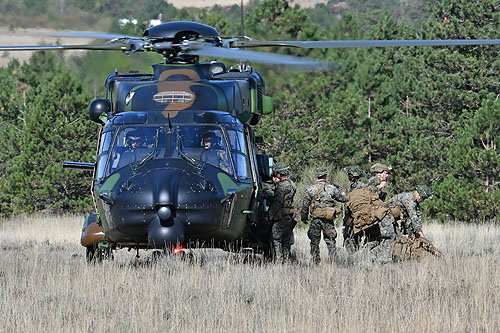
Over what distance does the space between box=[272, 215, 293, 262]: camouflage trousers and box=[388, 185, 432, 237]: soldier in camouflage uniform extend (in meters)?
1.44

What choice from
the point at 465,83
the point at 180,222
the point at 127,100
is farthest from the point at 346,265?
Answer: the point at 465,83

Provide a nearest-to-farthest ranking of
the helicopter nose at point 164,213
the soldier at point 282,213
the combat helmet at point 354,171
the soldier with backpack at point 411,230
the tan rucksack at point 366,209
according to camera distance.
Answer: the helicopter nose at point 164,213, the tan rucksack at point 366,209, the soldier with backpack at point 411,230, the soldier at point 282,213, the combat helmet at point 354,171

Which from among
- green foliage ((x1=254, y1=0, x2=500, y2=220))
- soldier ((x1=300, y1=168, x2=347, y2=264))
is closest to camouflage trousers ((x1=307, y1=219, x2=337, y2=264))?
soldier ((x1=300, y1=168, x2=347, y2=264))

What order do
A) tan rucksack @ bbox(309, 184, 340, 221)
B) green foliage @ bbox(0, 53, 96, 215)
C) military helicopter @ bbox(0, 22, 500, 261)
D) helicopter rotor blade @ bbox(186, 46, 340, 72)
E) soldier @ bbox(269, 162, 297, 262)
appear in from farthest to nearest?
1. green foliage @ bbox(0, 53, 96, 215)
2. soldier @ bbox(269, 162, 297, 262)
3. tan rucksack @ bbox(309, 184, 340, 221)
4. military helicopter @ bbox(0, 22, 500, 261)
5. helicopter rotor blade @ bbox(186, 46, 340, 72)

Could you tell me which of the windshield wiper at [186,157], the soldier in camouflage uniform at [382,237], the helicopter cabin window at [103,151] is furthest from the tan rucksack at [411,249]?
the helicopter cabin window at [103,151]

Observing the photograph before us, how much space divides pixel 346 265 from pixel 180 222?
269 cm

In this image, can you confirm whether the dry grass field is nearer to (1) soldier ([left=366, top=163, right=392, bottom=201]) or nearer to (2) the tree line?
(1) soldier ([left=366, top=163, right=392, bottom=201])

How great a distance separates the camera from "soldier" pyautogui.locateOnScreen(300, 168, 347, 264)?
1134 cm

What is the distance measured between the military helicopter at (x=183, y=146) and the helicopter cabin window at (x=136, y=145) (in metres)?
0.01

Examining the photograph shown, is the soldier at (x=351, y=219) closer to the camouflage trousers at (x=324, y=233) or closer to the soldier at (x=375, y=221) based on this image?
the camouflage trousers at (x=324, y=233)

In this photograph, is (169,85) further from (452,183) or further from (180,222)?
(452,183)

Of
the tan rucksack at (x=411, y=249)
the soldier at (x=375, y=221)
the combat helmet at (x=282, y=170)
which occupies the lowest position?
the tan rucksack at (x=411, y=249)

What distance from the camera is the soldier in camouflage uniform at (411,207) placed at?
10942 millimetres

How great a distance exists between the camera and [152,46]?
10406 mm
